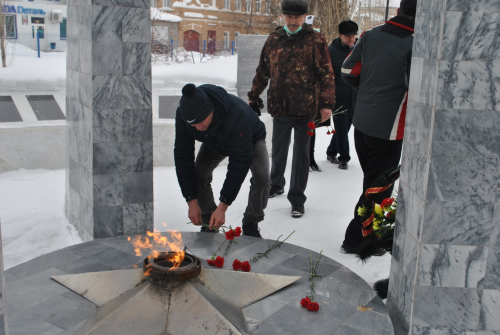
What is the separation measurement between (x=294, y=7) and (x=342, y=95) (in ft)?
7.59

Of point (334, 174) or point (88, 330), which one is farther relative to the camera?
point (334, 174)

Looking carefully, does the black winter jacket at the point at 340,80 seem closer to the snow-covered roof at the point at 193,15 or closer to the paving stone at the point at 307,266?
the paving stone at the point at 307,266

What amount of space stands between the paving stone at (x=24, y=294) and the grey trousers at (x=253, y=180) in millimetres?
1595

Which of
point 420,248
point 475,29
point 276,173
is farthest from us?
point 276,173

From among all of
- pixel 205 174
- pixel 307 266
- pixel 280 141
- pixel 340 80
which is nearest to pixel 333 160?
pixel 340 80

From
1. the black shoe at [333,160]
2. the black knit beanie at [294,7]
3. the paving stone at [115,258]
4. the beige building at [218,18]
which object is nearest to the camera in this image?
the paving stone at [115,258]

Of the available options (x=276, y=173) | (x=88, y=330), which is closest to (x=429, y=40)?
(x=88, y=330)

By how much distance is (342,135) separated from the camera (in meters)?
6.93

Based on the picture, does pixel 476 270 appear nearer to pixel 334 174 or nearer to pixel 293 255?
pixel 293 255

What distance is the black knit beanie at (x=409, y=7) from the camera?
330 centimetres

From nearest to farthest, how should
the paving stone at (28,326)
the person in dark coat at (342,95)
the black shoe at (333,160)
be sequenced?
the paving stone at (28,326) < the person in dark coat at (342,95) < the black shoe at (333,160)

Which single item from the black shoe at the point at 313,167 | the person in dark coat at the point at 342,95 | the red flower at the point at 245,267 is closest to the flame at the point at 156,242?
the red flower at the point at 245,267

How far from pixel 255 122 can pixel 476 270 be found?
2.11 meters

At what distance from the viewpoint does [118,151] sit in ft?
12.5
